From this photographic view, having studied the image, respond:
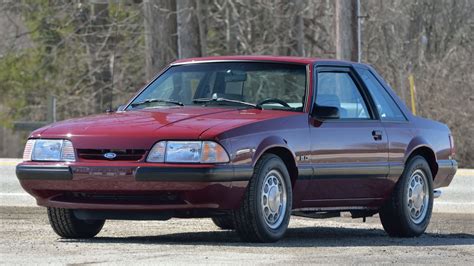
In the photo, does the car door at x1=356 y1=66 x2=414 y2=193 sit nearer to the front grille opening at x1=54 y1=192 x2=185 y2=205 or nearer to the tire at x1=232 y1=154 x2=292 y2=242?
the tire at x1=232 y1=154 x2=292 y2=242

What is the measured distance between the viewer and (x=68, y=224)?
34.1 ft

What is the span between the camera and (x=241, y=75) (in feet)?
36.3

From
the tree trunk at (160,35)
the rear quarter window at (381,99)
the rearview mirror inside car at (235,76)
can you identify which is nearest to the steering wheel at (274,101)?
the rearview mirror inside car at (235,76)

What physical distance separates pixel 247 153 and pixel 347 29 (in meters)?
11.5

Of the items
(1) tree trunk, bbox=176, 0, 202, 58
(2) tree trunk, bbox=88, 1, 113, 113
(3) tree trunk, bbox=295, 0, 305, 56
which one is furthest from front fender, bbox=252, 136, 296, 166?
(2) tree trunk, bbox=88, 1, 113, 113

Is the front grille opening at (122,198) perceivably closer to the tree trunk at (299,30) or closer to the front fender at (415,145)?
the front fender at (415,145)

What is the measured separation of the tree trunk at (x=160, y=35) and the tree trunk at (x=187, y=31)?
27 centimetres

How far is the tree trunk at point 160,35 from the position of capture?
2900 centimetres

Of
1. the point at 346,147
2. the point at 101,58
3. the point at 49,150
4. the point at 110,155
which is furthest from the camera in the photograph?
the point at 101,58

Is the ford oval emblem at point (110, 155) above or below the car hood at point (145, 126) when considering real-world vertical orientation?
below

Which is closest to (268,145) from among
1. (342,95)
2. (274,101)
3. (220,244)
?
(220,244)

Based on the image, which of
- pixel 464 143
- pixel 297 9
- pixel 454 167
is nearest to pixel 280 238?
pixel 454 167

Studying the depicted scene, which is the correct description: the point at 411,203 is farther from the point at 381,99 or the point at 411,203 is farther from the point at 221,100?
the point at 221,100

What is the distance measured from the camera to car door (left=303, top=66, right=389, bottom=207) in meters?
10.8
